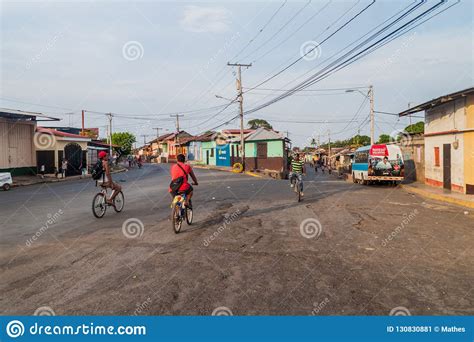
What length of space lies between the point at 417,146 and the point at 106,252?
957 inches

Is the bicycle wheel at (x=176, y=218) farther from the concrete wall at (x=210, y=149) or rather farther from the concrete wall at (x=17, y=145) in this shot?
the concrete wall at (x=210, y=149)

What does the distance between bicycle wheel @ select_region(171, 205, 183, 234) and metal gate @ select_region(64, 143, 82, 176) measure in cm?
2742

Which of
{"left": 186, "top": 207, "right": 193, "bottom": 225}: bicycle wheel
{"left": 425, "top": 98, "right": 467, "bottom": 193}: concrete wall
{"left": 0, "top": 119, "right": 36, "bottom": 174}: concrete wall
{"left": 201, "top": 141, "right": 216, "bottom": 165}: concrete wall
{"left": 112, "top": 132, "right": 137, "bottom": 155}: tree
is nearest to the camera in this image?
{"left": 186, "top": 207, "right": 193, "bottom": 225}: bicycle wheel

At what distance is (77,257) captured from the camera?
20.4 feet

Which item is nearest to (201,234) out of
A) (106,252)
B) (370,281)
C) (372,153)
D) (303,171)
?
(106,252)

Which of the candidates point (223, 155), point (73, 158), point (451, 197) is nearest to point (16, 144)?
point (73, 158)

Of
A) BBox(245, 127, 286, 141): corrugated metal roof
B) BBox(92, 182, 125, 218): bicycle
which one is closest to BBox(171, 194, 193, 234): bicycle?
BBox(92, 182, 125, 218): bicycle

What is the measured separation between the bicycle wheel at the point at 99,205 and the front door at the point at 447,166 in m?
16.6

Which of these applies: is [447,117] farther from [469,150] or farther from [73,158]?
[73,158]

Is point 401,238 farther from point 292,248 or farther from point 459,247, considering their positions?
point 292,248

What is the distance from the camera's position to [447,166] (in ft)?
61.2

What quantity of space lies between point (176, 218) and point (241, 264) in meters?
2.66

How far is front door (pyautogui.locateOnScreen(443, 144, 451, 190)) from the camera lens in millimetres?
18405

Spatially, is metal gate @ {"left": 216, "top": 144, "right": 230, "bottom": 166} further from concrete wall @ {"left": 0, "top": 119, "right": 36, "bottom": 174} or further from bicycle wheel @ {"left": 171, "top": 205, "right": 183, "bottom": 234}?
bicycle wheel @ {"left": 171, "top": 205, "right": 183, "bottom": 234}
